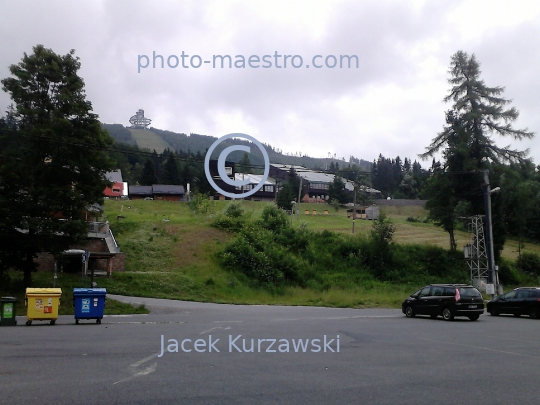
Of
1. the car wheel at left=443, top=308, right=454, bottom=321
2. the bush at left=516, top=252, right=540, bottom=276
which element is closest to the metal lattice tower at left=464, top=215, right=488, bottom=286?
the bush at left=516, top=252, right=540, bottom=276

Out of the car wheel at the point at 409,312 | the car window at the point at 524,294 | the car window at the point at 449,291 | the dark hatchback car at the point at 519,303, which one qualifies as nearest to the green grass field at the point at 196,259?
the dark hatchback car at the point at 519,303

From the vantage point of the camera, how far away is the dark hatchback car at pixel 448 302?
2108 centimetres

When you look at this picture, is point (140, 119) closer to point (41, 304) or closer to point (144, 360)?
point (41, 304)

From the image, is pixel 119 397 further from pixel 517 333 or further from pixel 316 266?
pixel 316 266

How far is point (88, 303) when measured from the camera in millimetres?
18234

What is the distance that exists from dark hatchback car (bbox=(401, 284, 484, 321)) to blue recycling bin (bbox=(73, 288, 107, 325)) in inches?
537

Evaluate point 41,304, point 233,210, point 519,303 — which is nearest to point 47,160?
point 41,304

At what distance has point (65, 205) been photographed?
26.3 m

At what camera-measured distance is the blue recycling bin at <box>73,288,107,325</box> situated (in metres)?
18.1

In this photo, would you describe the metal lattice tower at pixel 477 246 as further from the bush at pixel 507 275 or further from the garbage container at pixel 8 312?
the garbage container at pixel 8 312

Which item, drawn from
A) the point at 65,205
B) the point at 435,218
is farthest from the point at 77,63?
the point at 435,218

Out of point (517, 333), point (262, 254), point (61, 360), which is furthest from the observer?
point (262, 254)

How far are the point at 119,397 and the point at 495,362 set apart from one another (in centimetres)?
762

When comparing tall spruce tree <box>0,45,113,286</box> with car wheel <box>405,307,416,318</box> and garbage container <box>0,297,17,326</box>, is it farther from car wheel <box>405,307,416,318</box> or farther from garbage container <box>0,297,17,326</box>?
car wheel <box>405,307,416,318</box>
